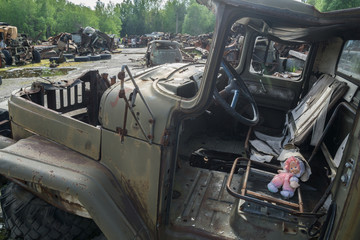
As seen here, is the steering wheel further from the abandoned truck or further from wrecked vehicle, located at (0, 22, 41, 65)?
wrecked vehicle, located at (0, 22, 41, 65)

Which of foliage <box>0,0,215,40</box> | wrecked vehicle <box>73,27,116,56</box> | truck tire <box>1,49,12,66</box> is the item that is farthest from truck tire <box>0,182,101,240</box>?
foliage <box>0,0,215,40</box>

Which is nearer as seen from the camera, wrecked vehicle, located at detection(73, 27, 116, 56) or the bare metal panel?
the bare metal panel

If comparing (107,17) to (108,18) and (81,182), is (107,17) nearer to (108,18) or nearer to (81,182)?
(108,18)

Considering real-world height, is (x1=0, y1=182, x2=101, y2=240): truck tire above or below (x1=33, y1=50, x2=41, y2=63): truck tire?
above

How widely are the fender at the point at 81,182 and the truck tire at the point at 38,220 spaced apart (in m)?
0.16

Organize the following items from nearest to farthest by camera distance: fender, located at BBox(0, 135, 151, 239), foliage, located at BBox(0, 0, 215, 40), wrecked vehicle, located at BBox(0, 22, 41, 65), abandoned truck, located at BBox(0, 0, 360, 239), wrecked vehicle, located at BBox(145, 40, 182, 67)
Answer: abandoned truck, located at BBox(0, 0, 360, 239)
fender, located at BBox(0, 135, 151, 239)
wrecked vehicle, located at BBox(145, 40, 182, 67)
wrecked vehicle, located at BBox(0, 22, 41, 65)
foliage, located at BBox(0, 0, 215, 40)

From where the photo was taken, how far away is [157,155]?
1.86 m

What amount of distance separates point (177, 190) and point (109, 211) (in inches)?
29.6

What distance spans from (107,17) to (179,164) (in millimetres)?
56650

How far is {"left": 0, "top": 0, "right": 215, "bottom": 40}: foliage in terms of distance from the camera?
38.8 m

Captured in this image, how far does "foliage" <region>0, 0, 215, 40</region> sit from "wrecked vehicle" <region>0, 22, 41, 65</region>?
24.6 metres

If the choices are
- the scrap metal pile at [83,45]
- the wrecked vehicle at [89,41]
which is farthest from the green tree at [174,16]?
the wrecked vehicle at [89,41]

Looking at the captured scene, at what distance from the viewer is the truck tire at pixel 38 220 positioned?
2232mm

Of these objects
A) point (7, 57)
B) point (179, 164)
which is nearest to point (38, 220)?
point (179, 164)
